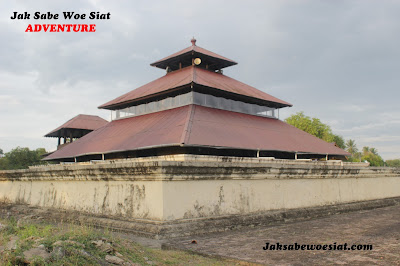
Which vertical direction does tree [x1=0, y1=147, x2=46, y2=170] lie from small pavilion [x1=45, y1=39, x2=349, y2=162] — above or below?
below

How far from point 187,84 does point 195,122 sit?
10.7ft

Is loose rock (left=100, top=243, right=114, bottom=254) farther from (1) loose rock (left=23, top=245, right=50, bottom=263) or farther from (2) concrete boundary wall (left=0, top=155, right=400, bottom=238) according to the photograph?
(2) concrete boundary wall (left=0, top=155, right=400, bottom=238)

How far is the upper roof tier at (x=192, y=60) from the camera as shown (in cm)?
2512

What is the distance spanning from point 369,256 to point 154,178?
171 inches

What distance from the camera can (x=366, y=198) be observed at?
46.2 ft

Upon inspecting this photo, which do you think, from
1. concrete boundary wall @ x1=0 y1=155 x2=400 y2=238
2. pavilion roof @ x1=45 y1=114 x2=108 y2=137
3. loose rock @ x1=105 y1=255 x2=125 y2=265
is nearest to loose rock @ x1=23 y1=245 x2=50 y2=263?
loose rock @ x1=105 y1=255 x2=125 y2=265

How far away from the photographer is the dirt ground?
→ 5.17m

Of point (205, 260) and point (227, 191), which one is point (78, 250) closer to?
point (205, 260)

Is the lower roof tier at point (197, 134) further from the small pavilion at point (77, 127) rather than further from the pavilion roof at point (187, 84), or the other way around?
the small pavilion at point (77, 127)

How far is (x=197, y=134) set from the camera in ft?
54.0

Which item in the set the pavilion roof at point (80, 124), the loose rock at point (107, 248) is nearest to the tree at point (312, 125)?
the pavilion roof at point (80, 124)

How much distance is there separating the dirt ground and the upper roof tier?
18.1 metres

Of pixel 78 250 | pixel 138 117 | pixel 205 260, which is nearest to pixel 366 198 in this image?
pixel 205 260

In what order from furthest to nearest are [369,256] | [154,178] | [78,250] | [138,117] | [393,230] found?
[138,117] < [393,230] < [154,178] < [369,256] < [78,250]
